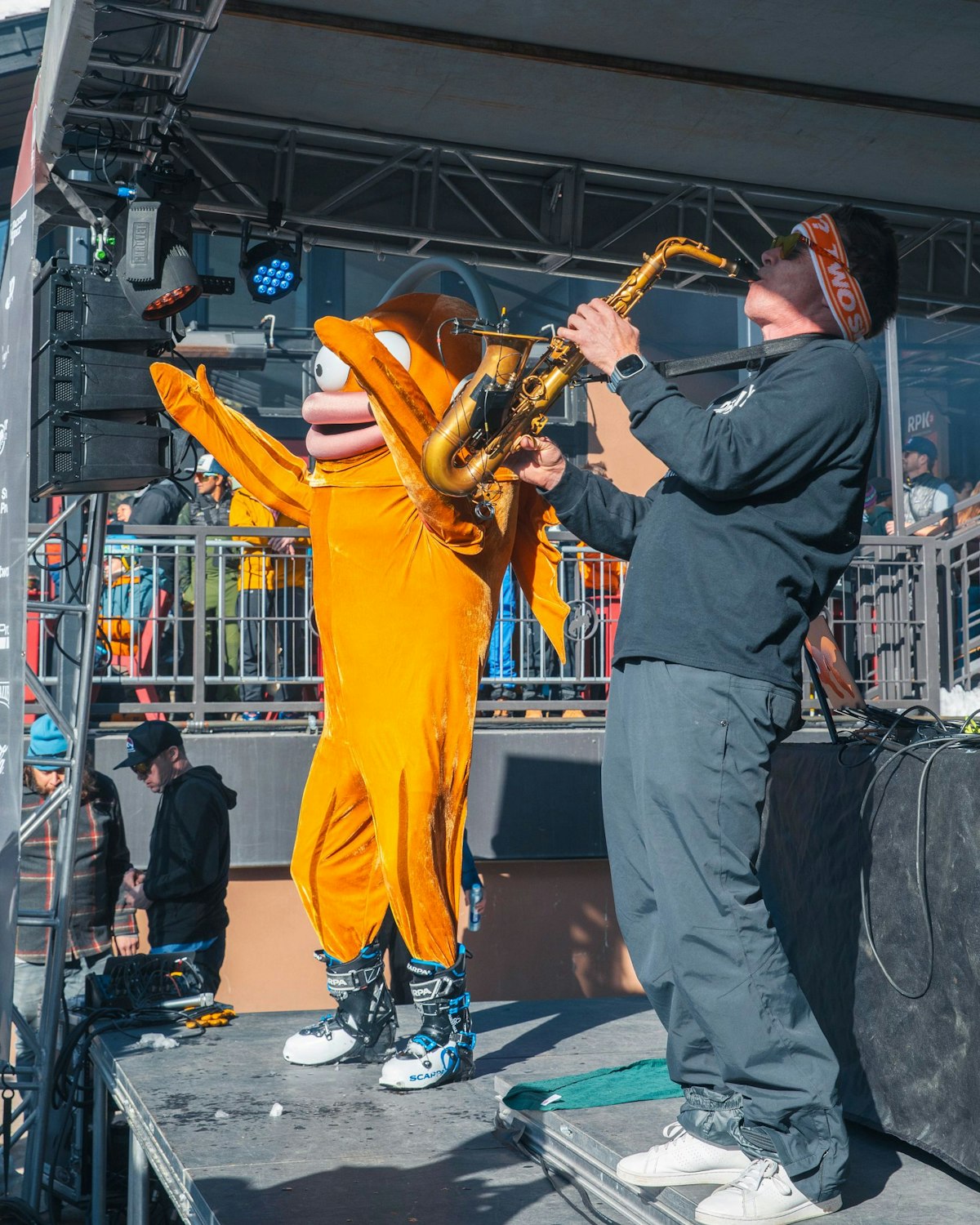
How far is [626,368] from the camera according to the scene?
243cm

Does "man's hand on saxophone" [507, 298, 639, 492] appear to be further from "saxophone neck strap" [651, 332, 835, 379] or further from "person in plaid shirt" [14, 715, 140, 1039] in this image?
"person in plaid shirt" [14, 715, 140, 1039]

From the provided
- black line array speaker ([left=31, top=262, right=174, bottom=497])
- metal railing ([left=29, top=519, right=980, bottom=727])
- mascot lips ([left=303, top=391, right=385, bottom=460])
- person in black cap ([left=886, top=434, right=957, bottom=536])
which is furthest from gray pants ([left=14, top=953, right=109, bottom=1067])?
person in black cap ([left=886, top=434, right=957, bottom=536])

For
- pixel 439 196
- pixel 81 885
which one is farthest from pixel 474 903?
pixel 439 196

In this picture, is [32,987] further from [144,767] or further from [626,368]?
[626,368]

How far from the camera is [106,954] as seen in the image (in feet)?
19.8

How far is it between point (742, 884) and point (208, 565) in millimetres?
6090

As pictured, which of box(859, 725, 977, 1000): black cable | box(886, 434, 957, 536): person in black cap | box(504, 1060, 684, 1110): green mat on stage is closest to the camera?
box(859, 725, 977, 1000): black cable

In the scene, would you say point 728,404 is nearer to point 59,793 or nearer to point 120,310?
point 120,310

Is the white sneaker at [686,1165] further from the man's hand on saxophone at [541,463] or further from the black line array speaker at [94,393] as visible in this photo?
the black line array speaker at [94,393]

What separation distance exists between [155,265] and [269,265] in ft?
4.68

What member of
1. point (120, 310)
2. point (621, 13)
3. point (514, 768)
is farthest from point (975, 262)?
point (120, 310)

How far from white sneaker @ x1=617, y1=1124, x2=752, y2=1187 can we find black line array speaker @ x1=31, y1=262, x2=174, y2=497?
3196 millimetres

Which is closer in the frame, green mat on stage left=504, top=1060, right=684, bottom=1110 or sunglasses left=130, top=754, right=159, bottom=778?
green mat on stage left=504, top=1060, right=684, bottom=1110

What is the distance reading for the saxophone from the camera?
2982 millimetres
